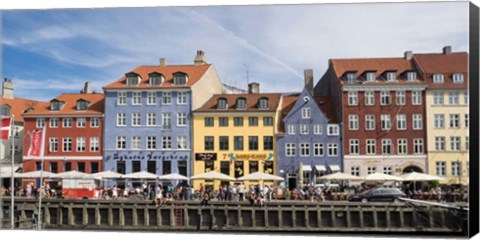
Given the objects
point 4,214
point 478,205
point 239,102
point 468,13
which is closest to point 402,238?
point 478,205

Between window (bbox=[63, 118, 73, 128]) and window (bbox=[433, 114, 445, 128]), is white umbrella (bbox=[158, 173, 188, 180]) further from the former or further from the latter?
window (bbox=[433, 114, 445, 128])

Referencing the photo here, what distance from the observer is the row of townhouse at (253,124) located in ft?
87.9

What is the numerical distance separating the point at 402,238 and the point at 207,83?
12607mm

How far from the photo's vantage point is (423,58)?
25.0 m

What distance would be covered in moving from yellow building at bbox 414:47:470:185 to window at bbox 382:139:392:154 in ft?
4.99

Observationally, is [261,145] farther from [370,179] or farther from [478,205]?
[478,205]

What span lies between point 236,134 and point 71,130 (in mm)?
7633

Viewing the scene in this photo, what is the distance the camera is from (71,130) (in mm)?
29984

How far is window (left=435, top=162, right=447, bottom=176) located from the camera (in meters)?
24.5

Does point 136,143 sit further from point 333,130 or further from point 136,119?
point 333,130

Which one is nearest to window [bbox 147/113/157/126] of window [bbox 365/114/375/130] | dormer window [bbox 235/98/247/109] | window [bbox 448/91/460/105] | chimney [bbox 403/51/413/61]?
dormer window [bbox 235/98/247/109]

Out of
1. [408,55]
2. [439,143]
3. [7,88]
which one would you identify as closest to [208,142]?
[7,88]

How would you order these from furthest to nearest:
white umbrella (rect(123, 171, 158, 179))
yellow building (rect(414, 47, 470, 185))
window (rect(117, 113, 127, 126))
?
window (rect(117, 113, 127, 126)) < white umbrella (rect(123, 171, 158, 179)) < yellow building (rect(414, 47, 470, 185))

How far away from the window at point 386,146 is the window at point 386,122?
0.54 m
